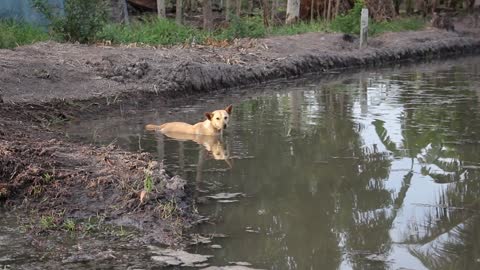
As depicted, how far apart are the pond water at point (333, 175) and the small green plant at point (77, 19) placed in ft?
12.1

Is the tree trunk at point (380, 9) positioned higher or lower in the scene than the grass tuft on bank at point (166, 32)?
higher

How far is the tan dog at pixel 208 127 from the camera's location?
11.0 meters

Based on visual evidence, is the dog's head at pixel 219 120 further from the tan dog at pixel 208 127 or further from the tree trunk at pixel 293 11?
the tree trunk at pixel 293 11

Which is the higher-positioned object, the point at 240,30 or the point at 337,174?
the point at 240,30

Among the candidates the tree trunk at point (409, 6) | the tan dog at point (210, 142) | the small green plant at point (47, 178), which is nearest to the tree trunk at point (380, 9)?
the tree trunk at point (409, 6)

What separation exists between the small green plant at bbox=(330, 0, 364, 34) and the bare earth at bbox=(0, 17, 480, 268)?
75 centimetres

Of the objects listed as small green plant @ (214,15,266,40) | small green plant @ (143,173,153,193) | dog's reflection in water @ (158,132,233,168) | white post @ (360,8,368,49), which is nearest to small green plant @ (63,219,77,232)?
small green plant @ (143,173,153,193)

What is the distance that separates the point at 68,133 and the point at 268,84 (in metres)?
7.83

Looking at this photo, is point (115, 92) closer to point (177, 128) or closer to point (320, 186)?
point (177, 128)

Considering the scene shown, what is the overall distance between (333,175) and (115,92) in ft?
21.7

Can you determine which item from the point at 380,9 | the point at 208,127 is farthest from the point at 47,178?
the point at 380,9

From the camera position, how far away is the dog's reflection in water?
9703 mm

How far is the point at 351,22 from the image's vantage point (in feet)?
80.7

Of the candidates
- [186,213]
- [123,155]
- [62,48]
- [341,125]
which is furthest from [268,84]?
[186,213]
